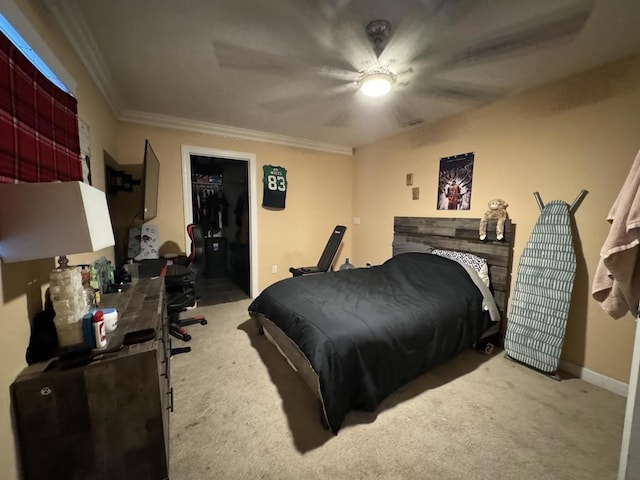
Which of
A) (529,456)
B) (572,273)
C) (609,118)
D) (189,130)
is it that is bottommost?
(529,456)

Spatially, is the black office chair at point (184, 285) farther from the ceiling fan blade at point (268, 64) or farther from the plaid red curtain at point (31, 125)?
the ceiling fan blade at point (268, 64)

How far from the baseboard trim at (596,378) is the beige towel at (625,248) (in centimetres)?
129

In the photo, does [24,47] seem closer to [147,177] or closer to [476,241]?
[147,177]

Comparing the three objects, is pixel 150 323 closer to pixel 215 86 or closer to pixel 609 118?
pixel 215 86

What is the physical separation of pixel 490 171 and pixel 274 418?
2930mm

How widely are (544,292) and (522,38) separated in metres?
1.89

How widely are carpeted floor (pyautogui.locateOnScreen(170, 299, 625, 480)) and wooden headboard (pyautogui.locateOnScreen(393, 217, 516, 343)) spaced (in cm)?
72

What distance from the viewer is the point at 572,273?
6.60 ft

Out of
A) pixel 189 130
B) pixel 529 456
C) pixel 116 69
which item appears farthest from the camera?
pixel 189 130

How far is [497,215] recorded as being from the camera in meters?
2.52

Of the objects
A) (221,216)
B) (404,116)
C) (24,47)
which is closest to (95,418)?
(24,47)

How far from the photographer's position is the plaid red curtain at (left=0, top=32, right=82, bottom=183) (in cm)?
87

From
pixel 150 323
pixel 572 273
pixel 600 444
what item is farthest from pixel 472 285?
pixel 150 323

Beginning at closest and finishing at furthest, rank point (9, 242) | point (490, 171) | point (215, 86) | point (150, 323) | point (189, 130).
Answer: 1. point (9, 242)
2. point (150, 323)
3. point (215, 86)
4. point (490, 171)
5. point (189, 130)
